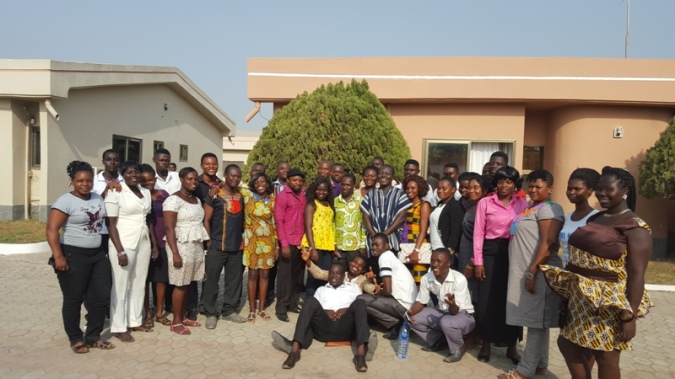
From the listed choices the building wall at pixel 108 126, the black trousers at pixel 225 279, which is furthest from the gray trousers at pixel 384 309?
the building wall at pixel 108 126

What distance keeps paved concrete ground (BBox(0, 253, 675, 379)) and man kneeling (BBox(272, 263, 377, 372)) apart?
100 millimetres

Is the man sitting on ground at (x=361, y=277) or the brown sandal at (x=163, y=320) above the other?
the man sitting on ground at (x=361, y=277)

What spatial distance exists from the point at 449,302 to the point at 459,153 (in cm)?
559

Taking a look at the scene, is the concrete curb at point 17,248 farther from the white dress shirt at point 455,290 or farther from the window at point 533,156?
the window at point 533,156

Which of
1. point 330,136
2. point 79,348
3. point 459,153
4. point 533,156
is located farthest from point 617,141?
point 79,348

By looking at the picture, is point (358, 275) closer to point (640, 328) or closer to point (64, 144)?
point (640, 328)

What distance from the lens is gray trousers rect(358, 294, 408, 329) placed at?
15.3 ft

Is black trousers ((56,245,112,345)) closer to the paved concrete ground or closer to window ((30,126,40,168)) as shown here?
the paved concrete ground

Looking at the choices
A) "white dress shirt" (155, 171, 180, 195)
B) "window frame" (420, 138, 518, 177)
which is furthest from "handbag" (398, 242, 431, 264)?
"window frame" (420, 138, 518, 177)

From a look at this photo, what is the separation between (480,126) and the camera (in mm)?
9250

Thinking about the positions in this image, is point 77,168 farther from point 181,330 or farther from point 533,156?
point 533,156

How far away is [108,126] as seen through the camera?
40.7ft

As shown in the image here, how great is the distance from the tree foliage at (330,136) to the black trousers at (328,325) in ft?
9.67

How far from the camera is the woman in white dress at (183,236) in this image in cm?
461
